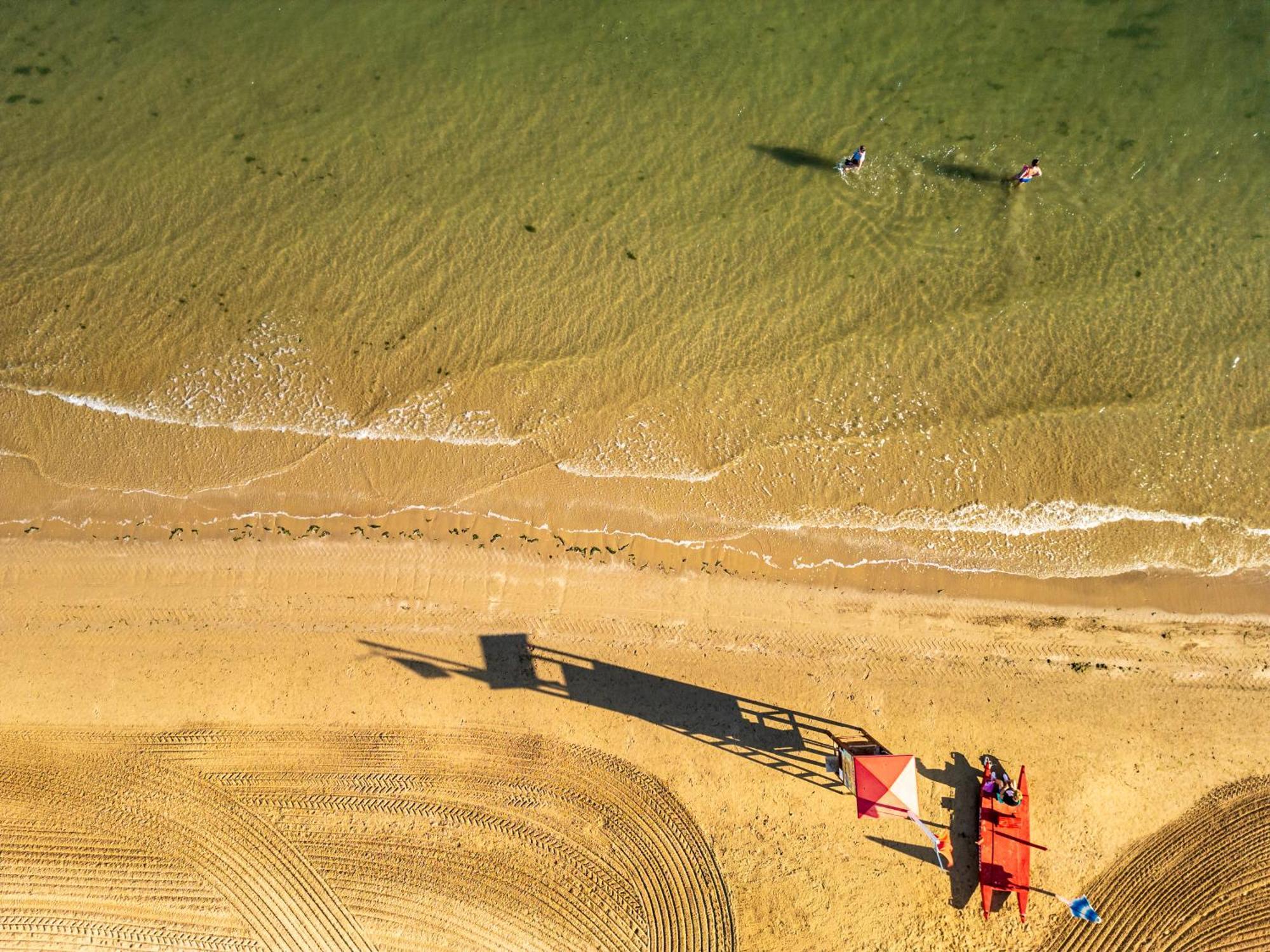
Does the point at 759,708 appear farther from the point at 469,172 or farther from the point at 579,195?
the point at 469,172

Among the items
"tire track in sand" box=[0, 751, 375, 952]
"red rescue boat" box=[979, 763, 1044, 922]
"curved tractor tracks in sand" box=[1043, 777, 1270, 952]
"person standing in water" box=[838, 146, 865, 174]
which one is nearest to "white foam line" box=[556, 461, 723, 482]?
"person standing in water" box=[838, 146, 865, 174]

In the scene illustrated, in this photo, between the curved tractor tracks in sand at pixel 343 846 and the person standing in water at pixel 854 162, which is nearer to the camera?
the curved tractor tracks in sand at pixel 343 846

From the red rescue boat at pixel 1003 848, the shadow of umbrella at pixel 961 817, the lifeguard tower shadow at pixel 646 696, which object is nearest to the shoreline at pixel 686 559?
the lifeguard tower shadow at pixel 646 696

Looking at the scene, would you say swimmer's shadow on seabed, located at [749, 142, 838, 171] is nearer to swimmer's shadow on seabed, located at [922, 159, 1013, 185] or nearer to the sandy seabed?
swimmer's shadow on seabed, located at [922, 159, 1013, 185]

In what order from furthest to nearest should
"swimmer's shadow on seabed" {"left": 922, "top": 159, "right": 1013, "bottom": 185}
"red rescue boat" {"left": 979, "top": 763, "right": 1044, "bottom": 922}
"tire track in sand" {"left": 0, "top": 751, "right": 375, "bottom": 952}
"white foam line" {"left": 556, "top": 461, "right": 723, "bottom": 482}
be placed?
"swimmer's shadow on seabed" {"left": 922, "top": 159, "right": 1013, "bottom": 185} → "white foam line" {"left": 556, "top": 461, "right": 723, "bottom": 482} → "tire track in sand" {"left": 0, "top": 751, "right": 375, "bottom": 952} → "red rescue boat" {"left": 979, "top": 763, "right": 1044, "bottom": 922}

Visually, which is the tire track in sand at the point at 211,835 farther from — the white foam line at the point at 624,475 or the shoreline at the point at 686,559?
the white foam line at the point at 624,475

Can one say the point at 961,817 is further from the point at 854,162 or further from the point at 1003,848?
the point at 854,162
